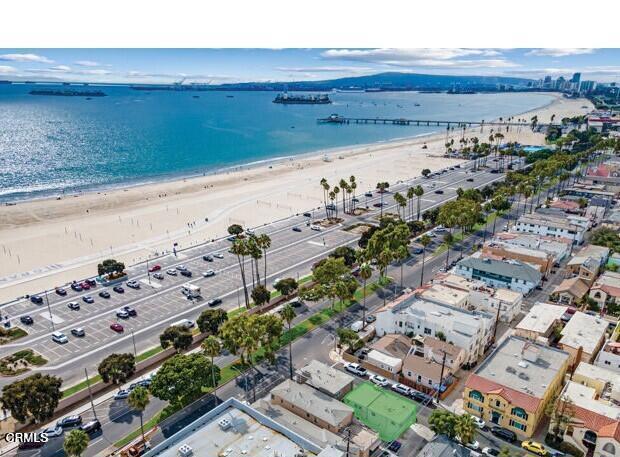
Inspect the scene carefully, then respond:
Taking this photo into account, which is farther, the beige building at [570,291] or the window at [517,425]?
the beige building at [570,291]

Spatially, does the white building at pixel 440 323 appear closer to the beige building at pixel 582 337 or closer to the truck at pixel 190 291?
the beige building at pixel 582 337

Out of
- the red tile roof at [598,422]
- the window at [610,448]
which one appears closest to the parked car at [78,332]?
the red tile roof at [598,422]

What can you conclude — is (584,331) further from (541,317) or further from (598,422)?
(598,422)

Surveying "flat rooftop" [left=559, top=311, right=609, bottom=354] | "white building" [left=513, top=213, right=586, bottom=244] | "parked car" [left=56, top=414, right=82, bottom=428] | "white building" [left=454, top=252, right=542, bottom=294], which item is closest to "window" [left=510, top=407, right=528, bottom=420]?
"flat rooftop" [left=559, top=311, right=609, bottom=354]

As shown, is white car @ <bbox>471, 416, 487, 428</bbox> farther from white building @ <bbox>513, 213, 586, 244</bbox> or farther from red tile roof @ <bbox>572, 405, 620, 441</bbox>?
white building @ <bbox>513, 213, 586, 244</bbox>

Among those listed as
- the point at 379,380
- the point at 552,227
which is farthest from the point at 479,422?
the point at 552,227

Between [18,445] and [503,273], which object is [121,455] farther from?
[503,273]

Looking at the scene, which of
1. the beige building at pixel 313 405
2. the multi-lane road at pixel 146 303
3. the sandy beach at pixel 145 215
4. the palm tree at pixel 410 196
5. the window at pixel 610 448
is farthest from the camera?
the palm tree at pixel 410 196
